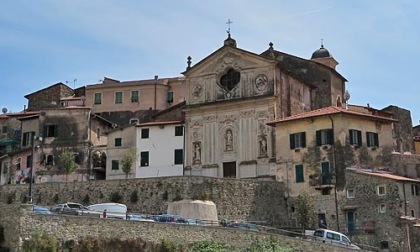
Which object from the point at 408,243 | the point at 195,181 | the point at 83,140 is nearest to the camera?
the point at 408,243

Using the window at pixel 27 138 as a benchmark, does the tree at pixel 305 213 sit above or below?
below

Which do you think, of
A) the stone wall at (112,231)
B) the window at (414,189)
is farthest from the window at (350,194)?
the stone wall at (112,231)

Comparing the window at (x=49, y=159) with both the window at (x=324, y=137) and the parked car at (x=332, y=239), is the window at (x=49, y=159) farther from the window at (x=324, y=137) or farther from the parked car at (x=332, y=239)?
the parked car at (x=332, y=239)

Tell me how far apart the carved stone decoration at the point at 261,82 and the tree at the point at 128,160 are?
43.4 ft

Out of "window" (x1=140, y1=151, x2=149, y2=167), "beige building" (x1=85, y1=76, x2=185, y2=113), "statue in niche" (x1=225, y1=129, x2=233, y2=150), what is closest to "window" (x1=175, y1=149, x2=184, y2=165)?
"window" (x1=140, y1=151, x2=149, y2=167)

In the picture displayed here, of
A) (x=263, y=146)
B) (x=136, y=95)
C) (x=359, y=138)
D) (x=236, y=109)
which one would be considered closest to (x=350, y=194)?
(x=359, y=138)

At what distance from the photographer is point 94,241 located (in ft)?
136

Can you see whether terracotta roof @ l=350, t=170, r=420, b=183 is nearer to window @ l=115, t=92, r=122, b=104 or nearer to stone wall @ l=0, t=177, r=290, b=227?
stone wall @ l=0, t=177, r=290, b=227

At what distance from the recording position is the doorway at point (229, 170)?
63.6 meters

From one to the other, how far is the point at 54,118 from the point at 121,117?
10398 millimetres

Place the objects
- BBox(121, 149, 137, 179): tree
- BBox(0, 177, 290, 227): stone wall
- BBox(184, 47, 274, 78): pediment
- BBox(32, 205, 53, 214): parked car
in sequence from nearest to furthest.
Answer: BBox(32, 205, 53, 214): parked car
BBox(0, 177, 290, 227): stone wall
BBox(184, 47, 274, 78): pediment
BBox(121, 149, 137, 179): tree

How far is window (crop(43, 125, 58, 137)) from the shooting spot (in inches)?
2849

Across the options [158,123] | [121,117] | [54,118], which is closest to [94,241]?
[158,123]

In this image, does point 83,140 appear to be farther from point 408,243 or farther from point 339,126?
point 408,243
